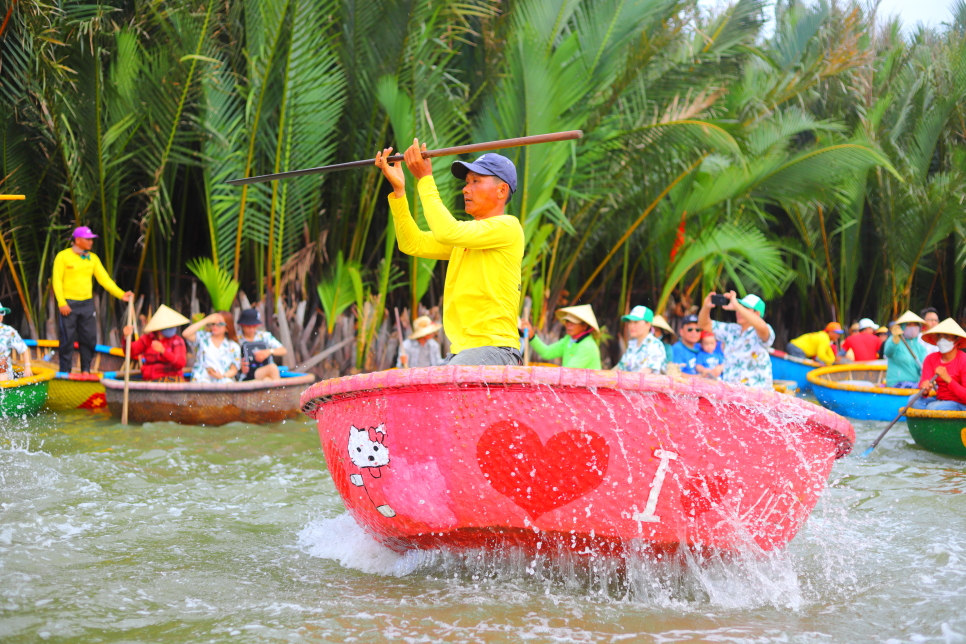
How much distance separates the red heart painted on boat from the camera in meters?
3.33

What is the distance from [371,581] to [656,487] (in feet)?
4.40

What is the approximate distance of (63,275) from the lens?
948 centimetres

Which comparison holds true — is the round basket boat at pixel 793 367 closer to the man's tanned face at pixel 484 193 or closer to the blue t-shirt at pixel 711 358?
the blue t-shirt at pixel 711 358

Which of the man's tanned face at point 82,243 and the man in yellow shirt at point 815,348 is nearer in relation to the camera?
the man's tanned face at point 82,243

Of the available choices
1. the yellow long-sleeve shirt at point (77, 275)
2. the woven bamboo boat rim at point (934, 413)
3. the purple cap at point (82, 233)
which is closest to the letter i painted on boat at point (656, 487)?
the woven bamboo boat rim at point (934, 413)

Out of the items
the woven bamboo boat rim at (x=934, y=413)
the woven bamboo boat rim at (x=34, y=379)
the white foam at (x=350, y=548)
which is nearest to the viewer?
the white foam at (x=350, y=548)

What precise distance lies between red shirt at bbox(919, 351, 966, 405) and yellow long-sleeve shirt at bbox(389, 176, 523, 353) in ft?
17.2

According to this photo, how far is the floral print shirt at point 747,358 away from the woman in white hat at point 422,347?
378 centimetres

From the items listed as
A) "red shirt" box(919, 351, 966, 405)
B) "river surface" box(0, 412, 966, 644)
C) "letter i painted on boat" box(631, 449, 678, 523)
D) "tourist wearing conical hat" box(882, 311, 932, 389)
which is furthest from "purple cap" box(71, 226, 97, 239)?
"tourist wearing conical hat" box(882, 311, 932, 389)

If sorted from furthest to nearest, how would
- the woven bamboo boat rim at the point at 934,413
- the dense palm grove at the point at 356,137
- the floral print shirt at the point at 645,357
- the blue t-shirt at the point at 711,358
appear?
the blue t-shirt at the point at 711,358 < the dense palm grove at the point at 356,137 < the floral print shirt at the point at 645,357 < the woven bamboo boat rim at the point at 934,413

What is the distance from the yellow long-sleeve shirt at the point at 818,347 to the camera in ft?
44.1

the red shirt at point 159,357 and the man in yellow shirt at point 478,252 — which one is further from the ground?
the man in yellow shirt at point 478,252

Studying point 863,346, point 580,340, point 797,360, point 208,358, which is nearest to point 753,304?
point 580,340

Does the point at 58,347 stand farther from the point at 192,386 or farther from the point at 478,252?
the point at 478,252
